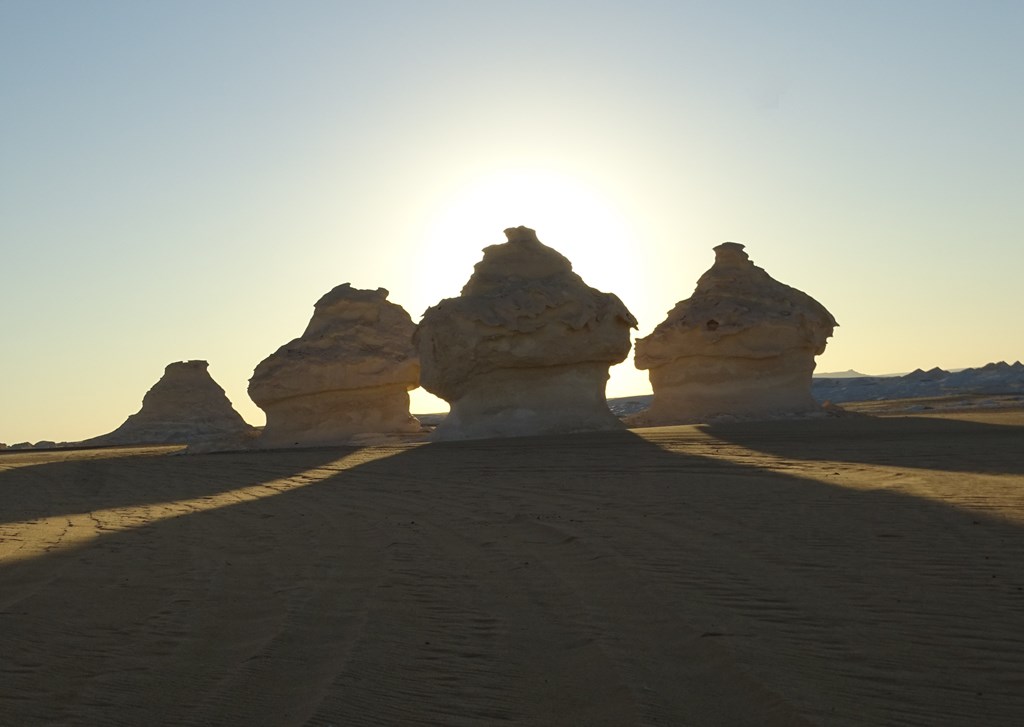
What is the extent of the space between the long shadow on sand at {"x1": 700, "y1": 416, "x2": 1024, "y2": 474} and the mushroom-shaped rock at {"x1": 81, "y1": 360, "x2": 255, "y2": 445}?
75.4ft

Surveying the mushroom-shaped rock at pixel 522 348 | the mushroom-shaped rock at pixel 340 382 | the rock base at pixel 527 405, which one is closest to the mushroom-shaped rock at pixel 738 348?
the mushroom-shaped rock at pixel 522 348

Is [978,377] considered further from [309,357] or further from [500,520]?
[500,520]

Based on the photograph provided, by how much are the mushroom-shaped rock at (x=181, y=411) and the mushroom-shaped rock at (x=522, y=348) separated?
1767cm

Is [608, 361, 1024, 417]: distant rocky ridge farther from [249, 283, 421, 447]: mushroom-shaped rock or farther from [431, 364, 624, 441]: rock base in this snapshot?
[431, 364, 624, 441]: rock base

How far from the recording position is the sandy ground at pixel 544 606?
3.24m

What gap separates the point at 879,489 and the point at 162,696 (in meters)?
5.61

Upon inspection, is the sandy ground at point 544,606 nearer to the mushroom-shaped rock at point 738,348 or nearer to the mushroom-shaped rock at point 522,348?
the mushroom-shaped rock at point 522,348

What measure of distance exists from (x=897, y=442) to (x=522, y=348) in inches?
329

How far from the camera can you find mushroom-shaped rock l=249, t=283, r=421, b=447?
2455 centimetres

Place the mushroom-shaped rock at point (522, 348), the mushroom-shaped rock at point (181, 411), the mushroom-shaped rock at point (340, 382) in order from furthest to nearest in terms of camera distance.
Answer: the mushroom-shaped rock at point (181, 411) → the mushroom-shaped rock at point (340, 382) → the mushroom-shaped rock at point (522, 348)

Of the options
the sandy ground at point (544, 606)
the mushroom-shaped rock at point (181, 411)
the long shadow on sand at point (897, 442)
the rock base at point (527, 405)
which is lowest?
the sandy ground at point (544, 606)

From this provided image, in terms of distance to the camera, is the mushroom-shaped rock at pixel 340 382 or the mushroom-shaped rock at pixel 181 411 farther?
the mushroom-shaped rock at pixel 181 411

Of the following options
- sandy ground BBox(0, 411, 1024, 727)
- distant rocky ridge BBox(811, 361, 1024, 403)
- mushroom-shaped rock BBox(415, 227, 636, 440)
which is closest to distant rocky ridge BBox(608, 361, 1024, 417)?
distant rocky ridge BBox(811, 361, 1024, 403)

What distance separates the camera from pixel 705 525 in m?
6.39
